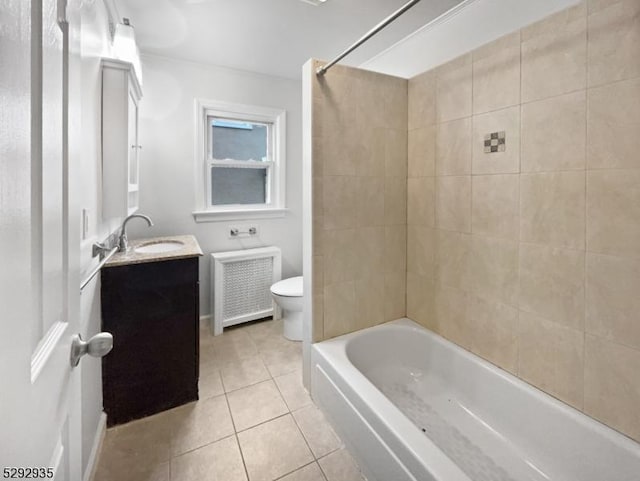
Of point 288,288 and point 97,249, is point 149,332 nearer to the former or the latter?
point 97,249

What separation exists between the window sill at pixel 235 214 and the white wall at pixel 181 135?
0.05m

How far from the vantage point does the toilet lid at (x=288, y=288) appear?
2.57m

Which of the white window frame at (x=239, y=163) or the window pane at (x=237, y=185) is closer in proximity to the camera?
the white window frame at (x=239, y=163)

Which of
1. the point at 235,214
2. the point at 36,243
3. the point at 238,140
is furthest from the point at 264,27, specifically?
the point at 36,243

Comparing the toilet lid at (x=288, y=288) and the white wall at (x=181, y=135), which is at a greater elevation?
the white wall at (x=181, y=135)

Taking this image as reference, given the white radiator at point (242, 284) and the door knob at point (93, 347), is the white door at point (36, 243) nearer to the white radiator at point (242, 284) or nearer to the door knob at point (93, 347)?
the door knob at point (93, 347)

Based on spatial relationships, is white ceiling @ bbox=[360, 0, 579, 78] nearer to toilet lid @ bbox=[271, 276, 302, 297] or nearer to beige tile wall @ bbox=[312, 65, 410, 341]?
beige tile wall @ bbox=[312, 65, 410, 341]

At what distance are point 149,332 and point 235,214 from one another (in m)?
1.48

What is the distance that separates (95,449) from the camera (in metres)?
1.46

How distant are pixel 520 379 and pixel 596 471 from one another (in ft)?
1.31

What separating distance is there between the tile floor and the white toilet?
1.56ft

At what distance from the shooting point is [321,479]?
139cm

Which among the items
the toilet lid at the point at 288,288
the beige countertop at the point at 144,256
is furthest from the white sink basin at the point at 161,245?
the toilet lid at the point at 288,288

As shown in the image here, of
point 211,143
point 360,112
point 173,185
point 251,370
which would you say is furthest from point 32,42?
point 211,143
